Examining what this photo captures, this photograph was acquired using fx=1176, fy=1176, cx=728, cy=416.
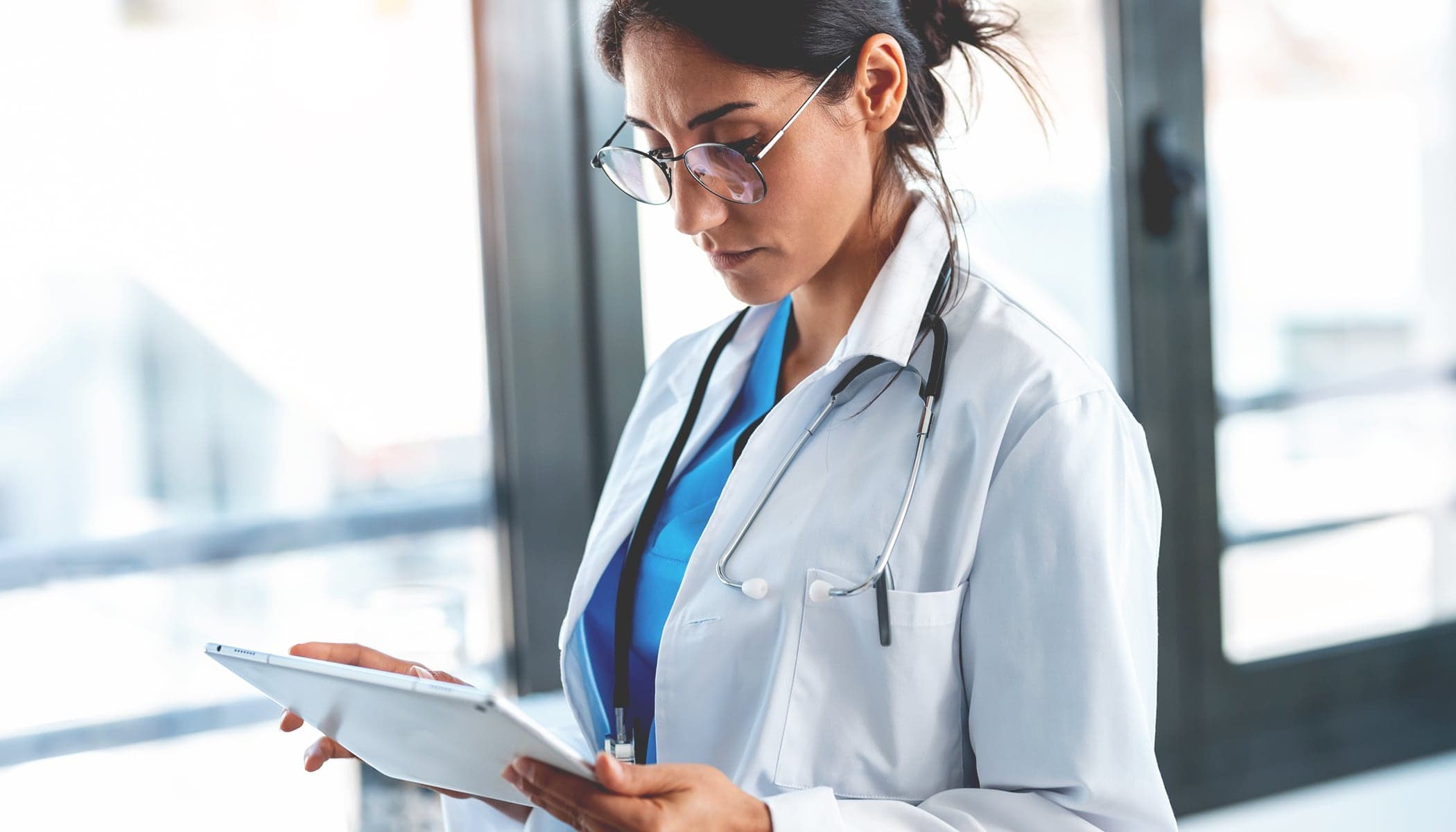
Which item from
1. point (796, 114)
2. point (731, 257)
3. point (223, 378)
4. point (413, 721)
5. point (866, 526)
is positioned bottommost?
point (413, 721)

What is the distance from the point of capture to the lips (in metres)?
1.12

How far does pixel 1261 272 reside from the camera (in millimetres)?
2256

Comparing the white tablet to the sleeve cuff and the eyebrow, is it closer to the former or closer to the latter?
the sleeve cuff

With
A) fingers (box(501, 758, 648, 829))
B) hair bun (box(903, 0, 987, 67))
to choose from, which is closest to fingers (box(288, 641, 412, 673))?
fingers (box(501, 758, 648, 829))

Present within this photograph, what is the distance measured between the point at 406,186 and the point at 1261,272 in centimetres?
159

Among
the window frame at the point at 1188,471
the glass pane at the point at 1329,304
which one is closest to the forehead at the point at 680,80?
the window frame at the point at 1188,471

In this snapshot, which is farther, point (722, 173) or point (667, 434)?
point (667, 434)

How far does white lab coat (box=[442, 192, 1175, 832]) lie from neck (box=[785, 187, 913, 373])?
0.10ft

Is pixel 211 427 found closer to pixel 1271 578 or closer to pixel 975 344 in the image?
pixel 975 344

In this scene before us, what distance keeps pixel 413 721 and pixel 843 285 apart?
2.04ft

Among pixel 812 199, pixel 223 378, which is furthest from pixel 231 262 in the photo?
pixel 812 199

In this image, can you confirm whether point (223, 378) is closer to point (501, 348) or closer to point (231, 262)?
point (231, 262)

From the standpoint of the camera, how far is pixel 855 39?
1.07 metres

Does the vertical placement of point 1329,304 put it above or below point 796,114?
below
